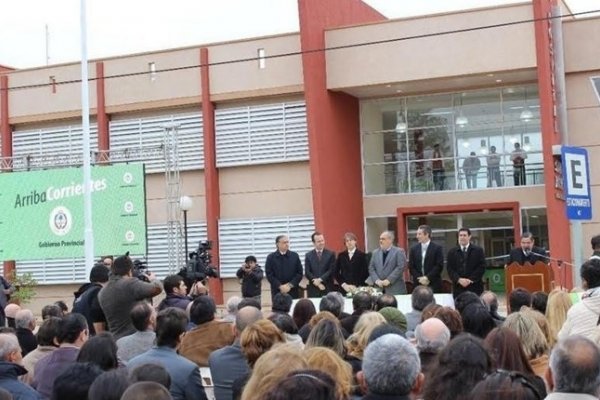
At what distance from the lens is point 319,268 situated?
50.4 feet

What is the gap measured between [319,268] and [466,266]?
8.23 ft

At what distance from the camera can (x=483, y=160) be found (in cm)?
A: 2433

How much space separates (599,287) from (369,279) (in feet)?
24.1

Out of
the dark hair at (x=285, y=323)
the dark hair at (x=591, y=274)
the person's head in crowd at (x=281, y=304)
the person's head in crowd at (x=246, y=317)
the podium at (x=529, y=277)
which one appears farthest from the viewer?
the podium at (x=529, y=277)

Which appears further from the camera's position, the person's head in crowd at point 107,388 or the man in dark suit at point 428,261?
the man in dark suit at point 428,261

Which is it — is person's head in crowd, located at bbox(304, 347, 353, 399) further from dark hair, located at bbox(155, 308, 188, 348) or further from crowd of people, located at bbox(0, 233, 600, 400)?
dark hair, located at bbox(155, 308, 188, 348)

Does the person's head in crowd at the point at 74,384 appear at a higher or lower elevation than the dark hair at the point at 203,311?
lower

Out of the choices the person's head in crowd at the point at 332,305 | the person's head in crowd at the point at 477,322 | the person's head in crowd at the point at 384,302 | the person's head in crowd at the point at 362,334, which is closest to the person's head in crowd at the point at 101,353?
the person's head in crowd at the point at 362,334

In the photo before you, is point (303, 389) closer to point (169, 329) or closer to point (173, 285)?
point (169, 329)

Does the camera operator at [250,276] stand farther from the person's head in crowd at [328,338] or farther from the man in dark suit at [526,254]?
the person's head in crowd at [328,338]

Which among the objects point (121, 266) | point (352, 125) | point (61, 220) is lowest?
point (121, 266)

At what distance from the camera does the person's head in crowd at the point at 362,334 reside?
20.8ft

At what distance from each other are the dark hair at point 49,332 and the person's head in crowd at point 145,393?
324 centimetres

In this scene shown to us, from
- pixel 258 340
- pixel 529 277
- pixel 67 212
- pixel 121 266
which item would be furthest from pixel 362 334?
pixel 67 212
